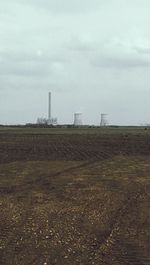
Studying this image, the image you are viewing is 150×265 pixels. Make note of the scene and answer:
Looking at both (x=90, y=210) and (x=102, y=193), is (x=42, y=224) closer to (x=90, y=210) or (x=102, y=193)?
(x=90, y=210)

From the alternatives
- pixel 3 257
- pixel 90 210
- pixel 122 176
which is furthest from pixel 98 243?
pixel 122 176

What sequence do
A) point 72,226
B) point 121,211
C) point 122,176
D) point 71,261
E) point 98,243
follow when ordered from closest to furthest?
point 71,261
point 98,243
point 72,226
point 121,211
point 122,176

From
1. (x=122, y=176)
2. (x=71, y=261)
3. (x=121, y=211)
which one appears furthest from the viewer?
(x=122, y=176)

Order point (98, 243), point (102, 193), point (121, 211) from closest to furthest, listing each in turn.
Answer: point (98, 243) → point (121, 211) → point (102, 193)

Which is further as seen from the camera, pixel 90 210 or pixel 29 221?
pixel 90 210

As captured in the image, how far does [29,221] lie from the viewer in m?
14.0

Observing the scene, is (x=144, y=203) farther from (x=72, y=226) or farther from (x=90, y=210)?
(x=72, y=226)

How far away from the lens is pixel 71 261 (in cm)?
1006

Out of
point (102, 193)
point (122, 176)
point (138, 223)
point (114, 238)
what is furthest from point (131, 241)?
point (122, 176)

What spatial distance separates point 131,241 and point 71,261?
244 cm

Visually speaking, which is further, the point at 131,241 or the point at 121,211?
the point at 121,211

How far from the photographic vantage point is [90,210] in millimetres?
15875

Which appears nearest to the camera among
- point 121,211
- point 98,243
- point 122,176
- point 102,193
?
point 98,243

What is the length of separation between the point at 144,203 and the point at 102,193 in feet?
9.41
